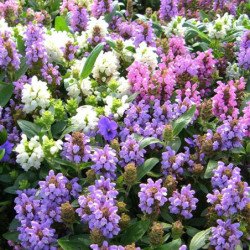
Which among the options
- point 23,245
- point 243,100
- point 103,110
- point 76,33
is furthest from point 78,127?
point 76,33

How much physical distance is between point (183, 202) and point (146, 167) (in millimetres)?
342

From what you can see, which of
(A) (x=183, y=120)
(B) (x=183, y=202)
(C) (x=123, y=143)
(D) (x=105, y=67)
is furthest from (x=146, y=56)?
(B) (x=183, y=202)

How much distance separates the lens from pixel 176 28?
4.41m

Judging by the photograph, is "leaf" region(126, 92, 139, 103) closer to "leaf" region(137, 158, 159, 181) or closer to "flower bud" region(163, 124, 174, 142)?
"flower bud" region(163, 124, 174, 142)

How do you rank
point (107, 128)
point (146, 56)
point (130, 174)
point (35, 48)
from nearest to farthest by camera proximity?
point (130, 174)
point (107, 128)
point (35, 48)
point (146, 56)

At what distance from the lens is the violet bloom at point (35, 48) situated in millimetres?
3613

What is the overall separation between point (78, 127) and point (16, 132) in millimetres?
495

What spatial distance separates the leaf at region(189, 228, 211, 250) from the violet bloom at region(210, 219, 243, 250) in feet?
0.27

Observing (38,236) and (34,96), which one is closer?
(38,236)

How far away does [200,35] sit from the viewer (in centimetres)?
439

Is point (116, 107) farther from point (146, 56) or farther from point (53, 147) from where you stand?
point (146, 56)

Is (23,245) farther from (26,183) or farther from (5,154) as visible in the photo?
(5,154)

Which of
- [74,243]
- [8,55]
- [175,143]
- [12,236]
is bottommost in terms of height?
[12,236]

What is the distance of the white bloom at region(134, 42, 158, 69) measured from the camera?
3.71 metres
